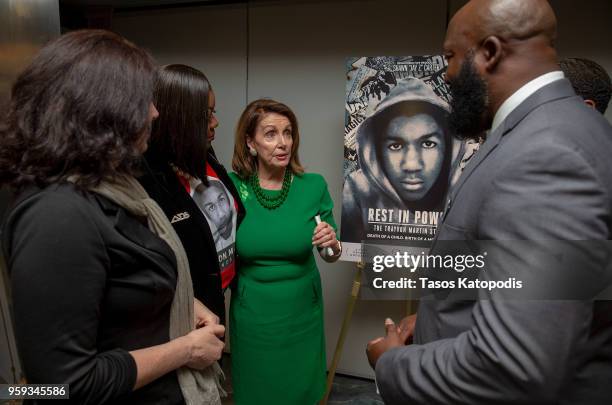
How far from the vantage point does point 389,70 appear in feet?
7.72

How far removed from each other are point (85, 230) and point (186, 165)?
0.81 meters

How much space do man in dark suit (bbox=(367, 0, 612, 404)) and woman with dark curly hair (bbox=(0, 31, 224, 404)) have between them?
1.75 feet

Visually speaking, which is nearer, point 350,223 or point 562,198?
point 562,198

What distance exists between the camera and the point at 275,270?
1.97 meters

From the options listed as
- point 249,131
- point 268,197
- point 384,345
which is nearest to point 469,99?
point 384,345

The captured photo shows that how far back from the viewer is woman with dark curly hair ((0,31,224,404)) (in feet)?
2.55

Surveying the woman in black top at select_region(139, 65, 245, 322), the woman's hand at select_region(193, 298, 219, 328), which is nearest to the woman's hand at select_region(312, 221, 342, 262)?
the woman in black top at select_region(139, 65, 245, 322)

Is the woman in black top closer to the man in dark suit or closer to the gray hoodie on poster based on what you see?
the man in dark suit

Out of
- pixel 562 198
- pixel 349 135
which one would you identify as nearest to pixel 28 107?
pixel 562 198

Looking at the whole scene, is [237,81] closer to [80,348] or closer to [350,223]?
[350,223]

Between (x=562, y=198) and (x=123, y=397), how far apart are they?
0.93m

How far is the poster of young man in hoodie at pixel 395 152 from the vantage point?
7.59 feet

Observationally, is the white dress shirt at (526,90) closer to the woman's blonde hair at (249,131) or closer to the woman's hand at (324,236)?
the woman's hand at (324,236)

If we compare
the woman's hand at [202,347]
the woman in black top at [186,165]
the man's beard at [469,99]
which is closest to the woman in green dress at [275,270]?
the woman in black top at [186,165]
